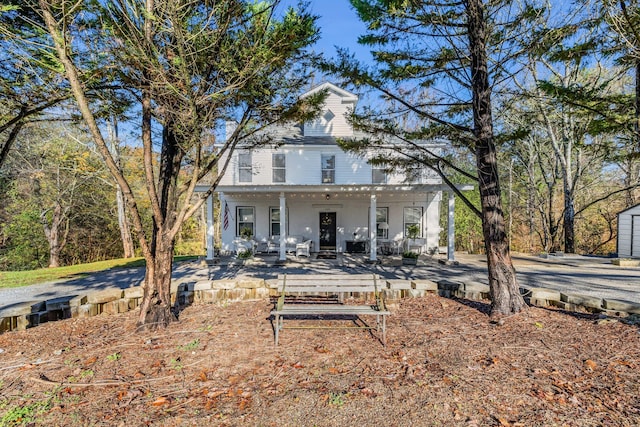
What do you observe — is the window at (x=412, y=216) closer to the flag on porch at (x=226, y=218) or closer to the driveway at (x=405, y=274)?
the driveway at (x=405, y=274)

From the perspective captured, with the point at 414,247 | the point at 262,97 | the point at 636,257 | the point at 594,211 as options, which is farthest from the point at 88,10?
the point at 594,211

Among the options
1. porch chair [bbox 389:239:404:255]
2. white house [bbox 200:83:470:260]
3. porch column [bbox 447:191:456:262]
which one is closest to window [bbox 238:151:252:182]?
white house [bbox 200:83:470:260]

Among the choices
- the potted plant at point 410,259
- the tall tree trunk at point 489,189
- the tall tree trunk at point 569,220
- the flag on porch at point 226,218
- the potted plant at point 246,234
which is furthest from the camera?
the tall tree trunk at point 569,220

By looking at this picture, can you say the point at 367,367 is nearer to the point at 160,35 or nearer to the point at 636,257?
the point at 160,35

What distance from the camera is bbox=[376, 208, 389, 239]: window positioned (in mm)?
15156

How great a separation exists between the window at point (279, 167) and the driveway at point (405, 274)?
4244 millimetres

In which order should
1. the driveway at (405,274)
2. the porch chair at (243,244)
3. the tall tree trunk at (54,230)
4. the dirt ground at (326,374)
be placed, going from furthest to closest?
the tall tree trunk at (54,230) → the porch chair at (243,244) → the driveway at (405,274) → the dirt ground at (326,374)

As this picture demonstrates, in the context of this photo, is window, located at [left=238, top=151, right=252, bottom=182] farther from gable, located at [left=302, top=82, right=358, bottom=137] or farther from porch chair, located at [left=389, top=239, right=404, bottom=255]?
porch chair, located at [left=389, top=239, right=404, bottom=255]

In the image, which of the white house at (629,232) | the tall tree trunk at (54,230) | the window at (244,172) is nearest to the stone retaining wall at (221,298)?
the window at (244,172)

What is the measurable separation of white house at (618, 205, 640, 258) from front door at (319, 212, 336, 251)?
11788 millimetres

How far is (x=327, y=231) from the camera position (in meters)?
15.2

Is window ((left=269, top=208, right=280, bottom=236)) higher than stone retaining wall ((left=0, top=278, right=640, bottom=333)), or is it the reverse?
window ((left=269, top=208, right=280, bottom=236))

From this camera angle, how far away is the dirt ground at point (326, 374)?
8.45ft

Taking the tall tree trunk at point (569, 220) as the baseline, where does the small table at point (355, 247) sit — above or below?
below
